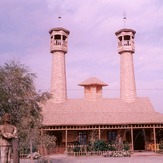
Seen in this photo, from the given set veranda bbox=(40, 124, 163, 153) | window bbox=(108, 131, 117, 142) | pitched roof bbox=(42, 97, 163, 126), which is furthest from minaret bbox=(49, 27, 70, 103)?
window bbox=(108, 131, 117, 142)

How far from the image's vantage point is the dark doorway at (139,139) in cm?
3051

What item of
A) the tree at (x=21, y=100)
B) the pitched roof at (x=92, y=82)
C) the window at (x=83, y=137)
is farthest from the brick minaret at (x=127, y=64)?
the tree at (x=21, y=100)

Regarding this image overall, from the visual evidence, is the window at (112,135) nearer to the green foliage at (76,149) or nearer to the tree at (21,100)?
the green foliage at (76,149)

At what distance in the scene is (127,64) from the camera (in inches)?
1407

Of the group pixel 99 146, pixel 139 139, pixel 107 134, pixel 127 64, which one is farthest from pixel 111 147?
pixel 127 64

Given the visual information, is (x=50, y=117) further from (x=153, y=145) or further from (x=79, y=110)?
(x=153, y=145)

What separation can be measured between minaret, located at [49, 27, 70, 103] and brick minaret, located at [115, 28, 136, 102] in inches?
253

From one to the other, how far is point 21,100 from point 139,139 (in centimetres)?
1749

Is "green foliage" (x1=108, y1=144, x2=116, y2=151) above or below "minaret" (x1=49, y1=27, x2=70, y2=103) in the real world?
below

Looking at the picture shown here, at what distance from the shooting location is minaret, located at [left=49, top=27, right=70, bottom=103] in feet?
111

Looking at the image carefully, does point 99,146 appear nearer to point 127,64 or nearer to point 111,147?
point 111,147

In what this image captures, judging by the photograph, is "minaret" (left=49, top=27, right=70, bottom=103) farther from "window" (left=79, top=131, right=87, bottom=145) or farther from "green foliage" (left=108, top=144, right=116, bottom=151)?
"green foliage" (left=108, top=144, right=116, bottom=151)

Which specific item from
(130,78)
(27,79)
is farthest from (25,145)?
(130,78)

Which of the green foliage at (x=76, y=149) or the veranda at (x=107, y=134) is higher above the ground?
the veranda at (x=107, y=134)
